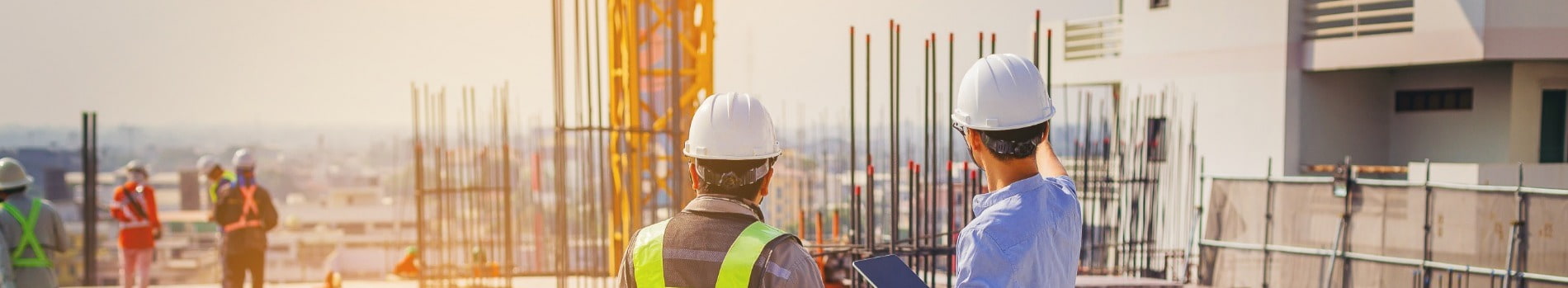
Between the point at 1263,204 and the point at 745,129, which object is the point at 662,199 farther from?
the point at 745,129

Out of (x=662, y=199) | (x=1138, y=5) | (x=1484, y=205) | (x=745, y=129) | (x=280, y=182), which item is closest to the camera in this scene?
(x=745, y=129)

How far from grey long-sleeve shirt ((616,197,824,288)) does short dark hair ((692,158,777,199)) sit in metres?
0.03

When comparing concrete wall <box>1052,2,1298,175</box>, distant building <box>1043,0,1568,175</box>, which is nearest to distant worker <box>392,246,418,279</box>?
distant building <box>1043,0,1568,175</box>

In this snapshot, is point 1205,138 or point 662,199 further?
point 1205,138

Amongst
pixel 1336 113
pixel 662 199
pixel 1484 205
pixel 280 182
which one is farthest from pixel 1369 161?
pixel 280 182

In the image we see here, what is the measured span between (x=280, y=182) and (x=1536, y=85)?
3871 cm

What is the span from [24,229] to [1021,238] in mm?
5040

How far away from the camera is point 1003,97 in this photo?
1.83 metres

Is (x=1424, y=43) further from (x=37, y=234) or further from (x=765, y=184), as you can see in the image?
(x=37, y=234)

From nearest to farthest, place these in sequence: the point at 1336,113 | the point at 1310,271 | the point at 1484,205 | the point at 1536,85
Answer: the point at 1484,205
the point at 1310,271
the point at 1536,85
the point at 1336,113

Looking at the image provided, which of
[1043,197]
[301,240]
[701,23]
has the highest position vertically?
[701,23]

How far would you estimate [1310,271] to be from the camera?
8.85 metres

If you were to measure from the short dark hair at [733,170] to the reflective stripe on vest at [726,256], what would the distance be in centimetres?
7

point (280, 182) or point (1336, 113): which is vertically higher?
point (1336, 113)
